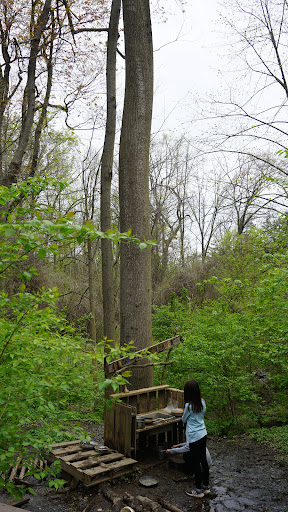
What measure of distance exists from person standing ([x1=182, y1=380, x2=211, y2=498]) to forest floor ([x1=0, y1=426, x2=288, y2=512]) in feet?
0.56

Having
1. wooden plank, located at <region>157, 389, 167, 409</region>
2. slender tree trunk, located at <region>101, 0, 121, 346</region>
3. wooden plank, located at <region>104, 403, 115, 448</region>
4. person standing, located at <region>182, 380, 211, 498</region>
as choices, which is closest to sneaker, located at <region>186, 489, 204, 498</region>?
person standing, located at <region>182, 380, 211, 498</region>

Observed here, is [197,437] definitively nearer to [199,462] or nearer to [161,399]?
[199,462]

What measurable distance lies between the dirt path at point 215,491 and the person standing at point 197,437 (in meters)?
0.18

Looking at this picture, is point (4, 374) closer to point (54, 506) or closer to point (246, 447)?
point (54, 506)

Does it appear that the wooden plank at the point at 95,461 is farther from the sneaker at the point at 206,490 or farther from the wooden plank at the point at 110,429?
the sneaker at the point at 206,490

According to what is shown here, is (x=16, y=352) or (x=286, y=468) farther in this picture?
(x=286, y=468)

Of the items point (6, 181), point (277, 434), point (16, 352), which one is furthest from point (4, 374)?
point (6, 181)

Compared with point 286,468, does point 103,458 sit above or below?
above

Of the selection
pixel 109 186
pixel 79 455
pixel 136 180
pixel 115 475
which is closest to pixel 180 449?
pixel 115 475

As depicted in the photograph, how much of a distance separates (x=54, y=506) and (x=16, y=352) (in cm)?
283

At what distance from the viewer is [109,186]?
31.2 ft

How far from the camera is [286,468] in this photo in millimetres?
5457

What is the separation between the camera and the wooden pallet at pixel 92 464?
14.9 ft

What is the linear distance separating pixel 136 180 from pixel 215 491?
4.64 m
